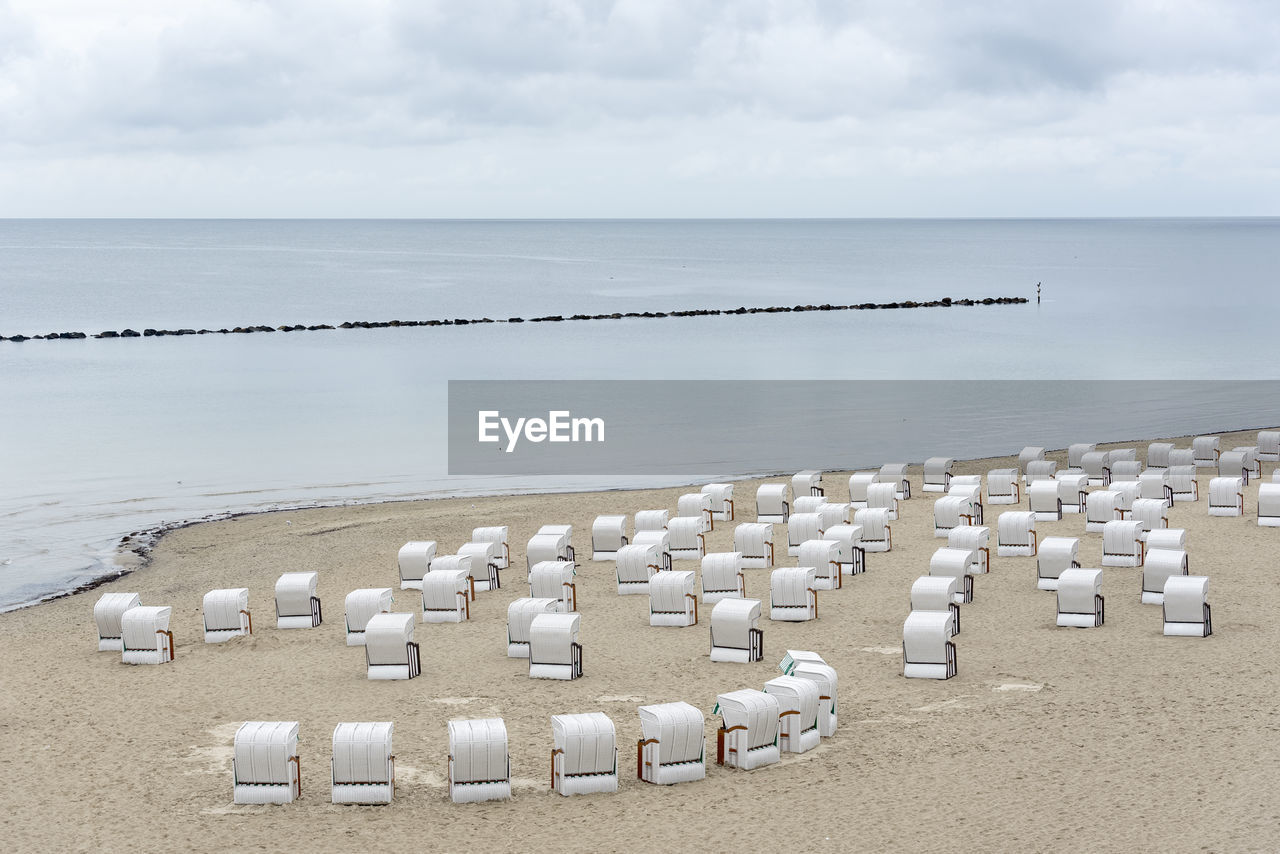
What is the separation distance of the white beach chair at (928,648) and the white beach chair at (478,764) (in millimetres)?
7614

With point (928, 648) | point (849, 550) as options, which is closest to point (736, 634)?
point (928, 648)

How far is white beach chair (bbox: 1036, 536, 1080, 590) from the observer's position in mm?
26891

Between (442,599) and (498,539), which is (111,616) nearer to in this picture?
(442,599)

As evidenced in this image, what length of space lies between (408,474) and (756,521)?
1805 centimetres

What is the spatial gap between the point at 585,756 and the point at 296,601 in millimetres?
11403

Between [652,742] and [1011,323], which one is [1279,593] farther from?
[1011,323]

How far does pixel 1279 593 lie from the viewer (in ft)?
84.7

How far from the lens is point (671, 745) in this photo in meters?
17.2

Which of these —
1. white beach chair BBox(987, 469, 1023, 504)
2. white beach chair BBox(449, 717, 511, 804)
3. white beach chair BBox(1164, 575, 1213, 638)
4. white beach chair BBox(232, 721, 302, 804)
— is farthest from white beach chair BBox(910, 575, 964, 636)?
white beach chair BBox(987, 469, 1023, 504)

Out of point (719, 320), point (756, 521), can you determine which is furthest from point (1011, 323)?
point (756, 521)

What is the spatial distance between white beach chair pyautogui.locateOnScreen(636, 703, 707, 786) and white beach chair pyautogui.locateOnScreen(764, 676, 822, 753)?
1364 mm

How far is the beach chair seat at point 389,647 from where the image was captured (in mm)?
22266

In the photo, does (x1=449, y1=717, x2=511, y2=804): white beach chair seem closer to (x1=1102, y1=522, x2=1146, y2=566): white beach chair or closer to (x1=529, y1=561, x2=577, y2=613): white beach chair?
(x1=529, y1=561, x2=577, y2=613): white beach chair

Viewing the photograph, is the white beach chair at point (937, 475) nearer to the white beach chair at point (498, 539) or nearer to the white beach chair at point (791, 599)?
the white beach chair at point (498, 539)
